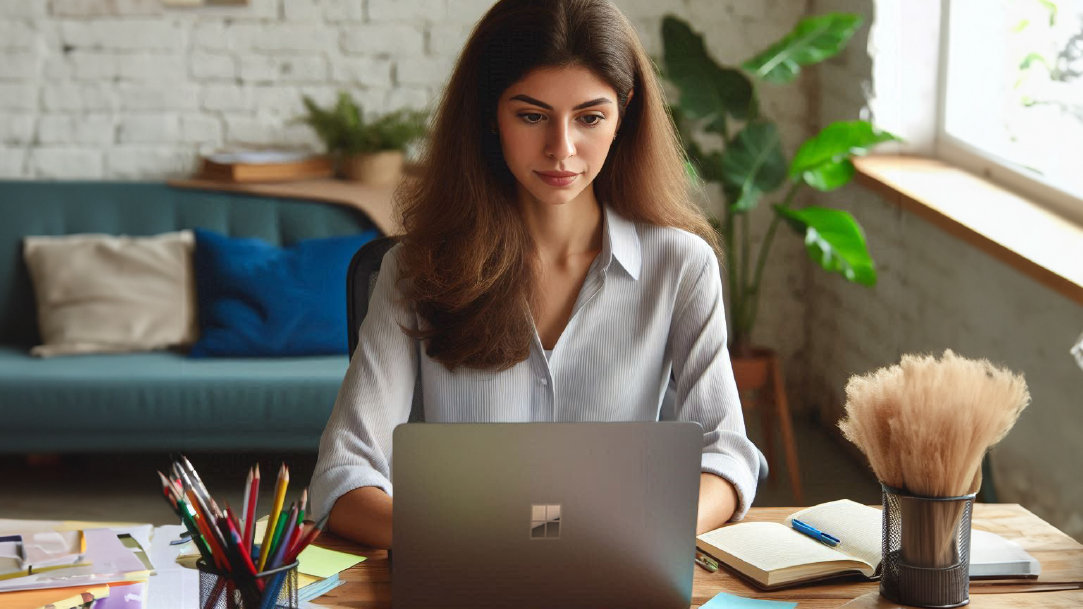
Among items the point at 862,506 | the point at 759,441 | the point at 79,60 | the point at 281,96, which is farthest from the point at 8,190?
the point at 862,506

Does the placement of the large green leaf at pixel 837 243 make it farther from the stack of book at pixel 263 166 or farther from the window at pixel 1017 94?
the stack of book at pixel 263 166

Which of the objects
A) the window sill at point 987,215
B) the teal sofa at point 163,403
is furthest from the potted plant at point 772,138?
the teal sofa at point 163,403

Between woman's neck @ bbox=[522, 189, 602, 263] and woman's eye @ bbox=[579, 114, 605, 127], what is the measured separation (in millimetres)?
198

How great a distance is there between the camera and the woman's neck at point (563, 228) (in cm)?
176

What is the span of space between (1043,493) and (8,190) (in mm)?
3152

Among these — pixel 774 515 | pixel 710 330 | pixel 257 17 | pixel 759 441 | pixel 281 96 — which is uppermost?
pixel 257 17

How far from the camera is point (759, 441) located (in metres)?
4.02

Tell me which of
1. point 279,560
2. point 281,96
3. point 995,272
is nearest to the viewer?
point 279,560

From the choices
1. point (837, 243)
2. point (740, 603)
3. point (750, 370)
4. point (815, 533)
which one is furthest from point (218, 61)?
point (740, 603)

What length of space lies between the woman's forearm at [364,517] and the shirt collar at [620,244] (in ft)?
1.56

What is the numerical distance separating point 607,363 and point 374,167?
8.06 ft

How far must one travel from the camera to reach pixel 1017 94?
3.23m

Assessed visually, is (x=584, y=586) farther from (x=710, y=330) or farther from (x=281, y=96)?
(x=281, y=96)

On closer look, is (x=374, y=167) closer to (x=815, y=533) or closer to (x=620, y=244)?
(x=620, y=244)
